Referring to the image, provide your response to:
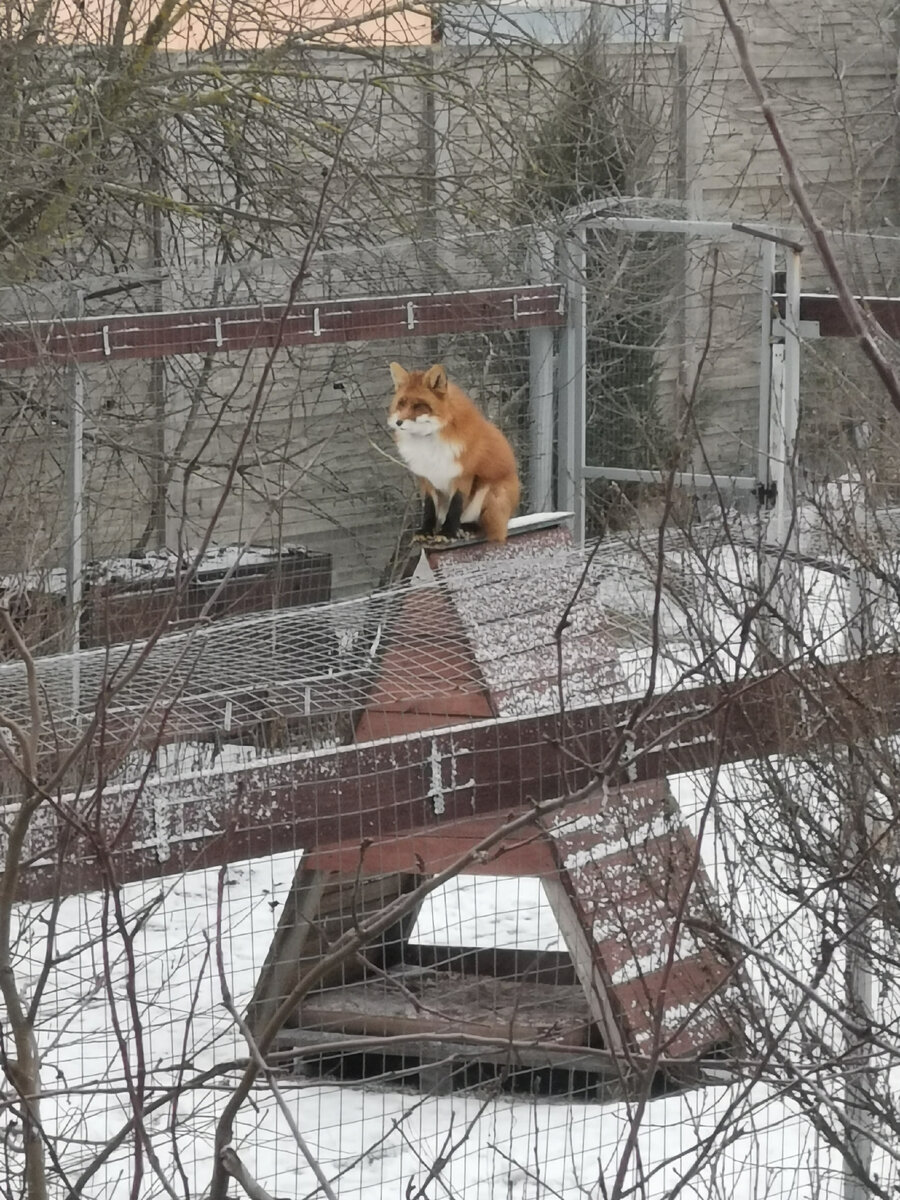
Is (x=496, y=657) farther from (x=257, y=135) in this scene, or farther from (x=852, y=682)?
(x=257, y=135)

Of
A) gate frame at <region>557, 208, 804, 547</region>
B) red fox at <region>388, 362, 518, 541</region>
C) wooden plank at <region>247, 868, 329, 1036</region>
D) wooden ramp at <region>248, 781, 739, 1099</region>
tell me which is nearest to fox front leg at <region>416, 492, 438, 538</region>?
red fox at <region>388, 362, 518, 541</region>

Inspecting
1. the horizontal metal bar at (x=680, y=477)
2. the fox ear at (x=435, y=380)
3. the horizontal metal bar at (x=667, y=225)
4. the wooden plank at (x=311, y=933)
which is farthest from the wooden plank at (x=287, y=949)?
the horizontal metal bar at (x=667, y=225)

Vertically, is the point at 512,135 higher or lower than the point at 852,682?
higher

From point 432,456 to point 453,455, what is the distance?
9 centimetres

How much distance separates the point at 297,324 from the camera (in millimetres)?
5176

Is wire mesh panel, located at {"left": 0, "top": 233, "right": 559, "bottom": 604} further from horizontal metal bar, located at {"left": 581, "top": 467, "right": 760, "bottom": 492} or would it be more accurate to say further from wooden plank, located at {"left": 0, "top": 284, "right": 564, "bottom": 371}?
horizontal metal bar, located at {"left": 581, "top": 467, "right": 760, "bottom": 492}

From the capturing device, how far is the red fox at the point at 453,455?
5273 mm

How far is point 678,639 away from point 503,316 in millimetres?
1735

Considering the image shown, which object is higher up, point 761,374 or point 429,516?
point 761,374

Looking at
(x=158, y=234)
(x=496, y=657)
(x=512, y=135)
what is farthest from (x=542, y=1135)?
(x=158, y=234)

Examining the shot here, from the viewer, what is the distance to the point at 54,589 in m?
5.93

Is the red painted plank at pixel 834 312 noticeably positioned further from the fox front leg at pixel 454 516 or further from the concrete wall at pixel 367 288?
the fox front leg at pixel 454 516

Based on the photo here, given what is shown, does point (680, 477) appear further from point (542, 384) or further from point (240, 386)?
point (240, 386)

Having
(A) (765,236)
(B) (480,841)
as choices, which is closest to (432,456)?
(A) (765,236)
